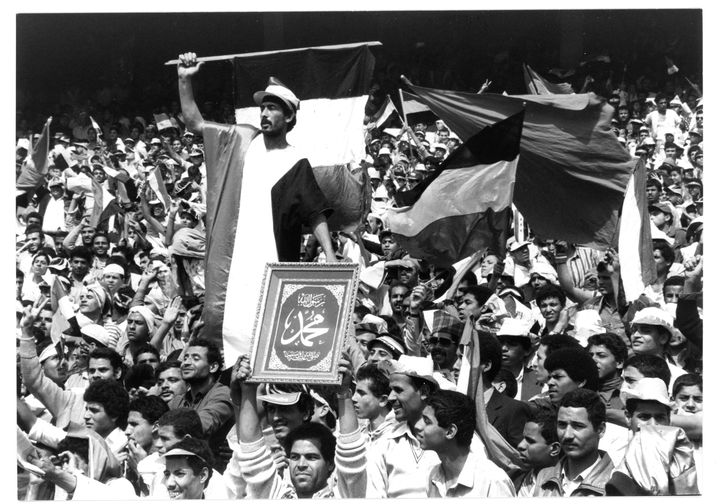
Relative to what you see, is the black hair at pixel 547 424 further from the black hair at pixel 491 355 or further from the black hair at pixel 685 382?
the black hair at pixel 685 382

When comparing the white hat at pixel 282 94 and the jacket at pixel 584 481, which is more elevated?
the white hat at pixel 282 94

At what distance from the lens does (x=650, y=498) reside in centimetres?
756

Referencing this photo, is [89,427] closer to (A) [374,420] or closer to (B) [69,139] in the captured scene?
(A) [374,420]

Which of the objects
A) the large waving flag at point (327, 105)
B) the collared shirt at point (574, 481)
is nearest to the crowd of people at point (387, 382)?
the collared shirt at point (574, 481)

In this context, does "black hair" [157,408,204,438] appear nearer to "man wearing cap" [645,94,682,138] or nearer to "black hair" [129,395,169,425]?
"black hair" [129,395,169,425]

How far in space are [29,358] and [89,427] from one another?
0.71 meters

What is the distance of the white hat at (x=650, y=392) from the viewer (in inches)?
312

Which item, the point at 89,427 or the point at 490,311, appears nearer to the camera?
the point at 89,427

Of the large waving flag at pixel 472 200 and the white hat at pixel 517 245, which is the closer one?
the large waving flag at pixel 472 200

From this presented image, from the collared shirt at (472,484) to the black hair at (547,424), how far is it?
30 centimetres

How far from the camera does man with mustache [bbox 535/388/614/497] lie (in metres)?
7.50

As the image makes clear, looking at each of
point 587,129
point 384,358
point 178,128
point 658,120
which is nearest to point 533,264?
point 587,129

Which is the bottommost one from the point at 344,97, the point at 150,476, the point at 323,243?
the point at 150,476

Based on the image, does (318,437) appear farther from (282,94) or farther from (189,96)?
(189,96)
